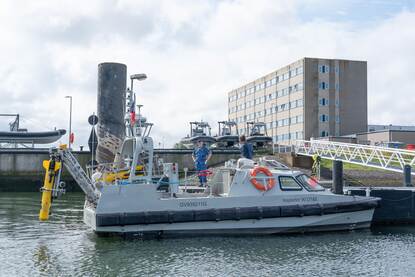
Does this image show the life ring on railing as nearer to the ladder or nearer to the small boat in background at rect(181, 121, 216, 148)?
the ladder

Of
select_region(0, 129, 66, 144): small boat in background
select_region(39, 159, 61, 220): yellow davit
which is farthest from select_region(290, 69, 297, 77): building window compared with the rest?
select_region(39, 159, 61, 220): yellow davit

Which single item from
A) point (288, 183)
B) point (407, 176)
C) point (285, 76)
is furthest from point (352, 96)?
point (288, 183)

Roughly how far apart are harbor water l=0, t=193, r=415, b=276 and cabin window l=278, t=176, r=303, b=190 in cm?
153

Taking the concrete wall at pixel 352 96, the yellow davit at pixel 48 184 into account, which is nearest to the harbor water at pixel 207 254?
the yellow davit at pixel 48 184

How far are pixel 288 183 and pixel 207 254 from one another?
13.4 feet

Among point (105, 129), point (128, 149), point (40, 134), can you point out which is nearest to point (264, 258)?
point (128, 149)

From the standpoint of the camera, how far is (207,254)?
13227mm

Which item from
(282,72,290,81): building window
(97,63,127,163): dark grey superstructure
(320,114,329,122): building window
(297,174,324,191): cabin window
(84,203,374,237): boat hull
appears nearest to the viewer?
(84,203,374,237): boat hull

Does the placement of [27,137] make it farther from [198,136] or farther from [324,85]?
[324,85]

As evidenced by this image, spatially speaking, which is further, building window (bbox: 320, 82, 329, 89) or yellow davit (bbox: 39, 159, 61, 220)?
building window (bbox: 320, 82, 329, 89)

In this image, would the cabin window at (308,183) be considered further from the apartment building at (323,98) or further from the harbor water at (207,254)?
the apartment building at (323,98)

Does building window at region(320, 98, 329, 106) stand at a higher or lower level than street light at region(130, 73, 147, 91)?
higher

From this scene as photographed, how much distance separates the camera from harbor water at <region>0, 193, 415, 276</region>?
11641mm

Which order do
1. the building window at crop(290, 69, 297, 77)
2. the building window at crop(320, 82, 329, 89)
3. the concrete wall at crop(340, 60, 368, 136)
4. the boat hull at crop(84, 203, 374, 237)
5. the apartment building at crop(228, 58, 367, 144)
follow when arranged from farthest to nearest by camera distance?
the building window at crop(290, 69, 297, 77) → the concrete wall at crop(340, 60, 368, 136) → the building window at crop(320, 82, 329, 89) → the apartment building at crop(228, 58, 367, 144) → the boat hull at crop(84, 203, 374, 237)
